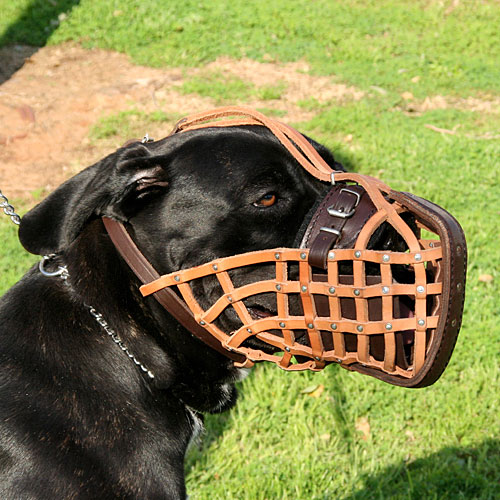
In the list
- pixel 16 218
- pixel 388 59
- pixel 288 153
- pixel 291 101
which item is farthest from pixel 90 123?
pixel 288 153

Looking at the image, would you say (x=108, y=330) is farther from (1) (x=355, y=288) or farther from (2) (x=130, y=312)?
(1) (x=355, y=288)

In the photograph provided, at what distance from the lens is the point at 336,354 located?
2369mm

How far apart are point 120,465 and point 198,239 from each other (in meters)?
0.83

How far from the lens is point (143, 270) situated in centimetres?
239

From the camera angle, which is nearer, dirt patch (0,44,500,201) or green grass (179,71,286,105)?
dirt patch (0,44,500,201)

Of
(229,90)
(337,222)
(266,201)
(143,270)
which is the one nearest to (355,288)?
(337,222)

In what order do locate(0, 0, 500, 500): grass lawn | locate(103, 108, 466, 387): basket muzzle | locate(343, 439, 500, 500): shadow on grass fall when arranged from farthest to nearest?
locate(0, 0, 500, 500): grass lawn < locate(343, 439, 500, 500): shadow on grass < locate(103, 108, 466, 387): basket muzzle

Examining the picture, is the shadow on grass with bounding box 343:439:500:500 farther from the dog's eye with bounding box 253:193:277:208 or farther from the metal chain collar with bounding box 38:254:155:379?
the dog's eye with bounding box 253:193:277:208

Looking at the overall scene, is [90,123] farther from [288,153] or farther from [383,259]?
[383,259]

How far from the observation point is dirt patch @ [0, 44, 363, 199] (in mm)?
6379

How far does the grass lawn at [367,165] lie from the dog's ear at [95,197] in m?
1.80

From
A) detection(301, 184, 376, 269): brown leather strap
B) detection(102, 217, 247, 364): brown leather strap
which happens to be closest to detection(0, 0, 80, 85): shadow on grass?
detection(102, 217, 247, 364): brown leather strap

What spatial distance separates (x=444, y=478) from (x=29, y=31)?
303 inches

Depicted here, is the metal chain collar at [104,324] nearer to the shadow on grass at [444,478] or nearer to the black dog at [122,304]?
the black dog at [122,304]
